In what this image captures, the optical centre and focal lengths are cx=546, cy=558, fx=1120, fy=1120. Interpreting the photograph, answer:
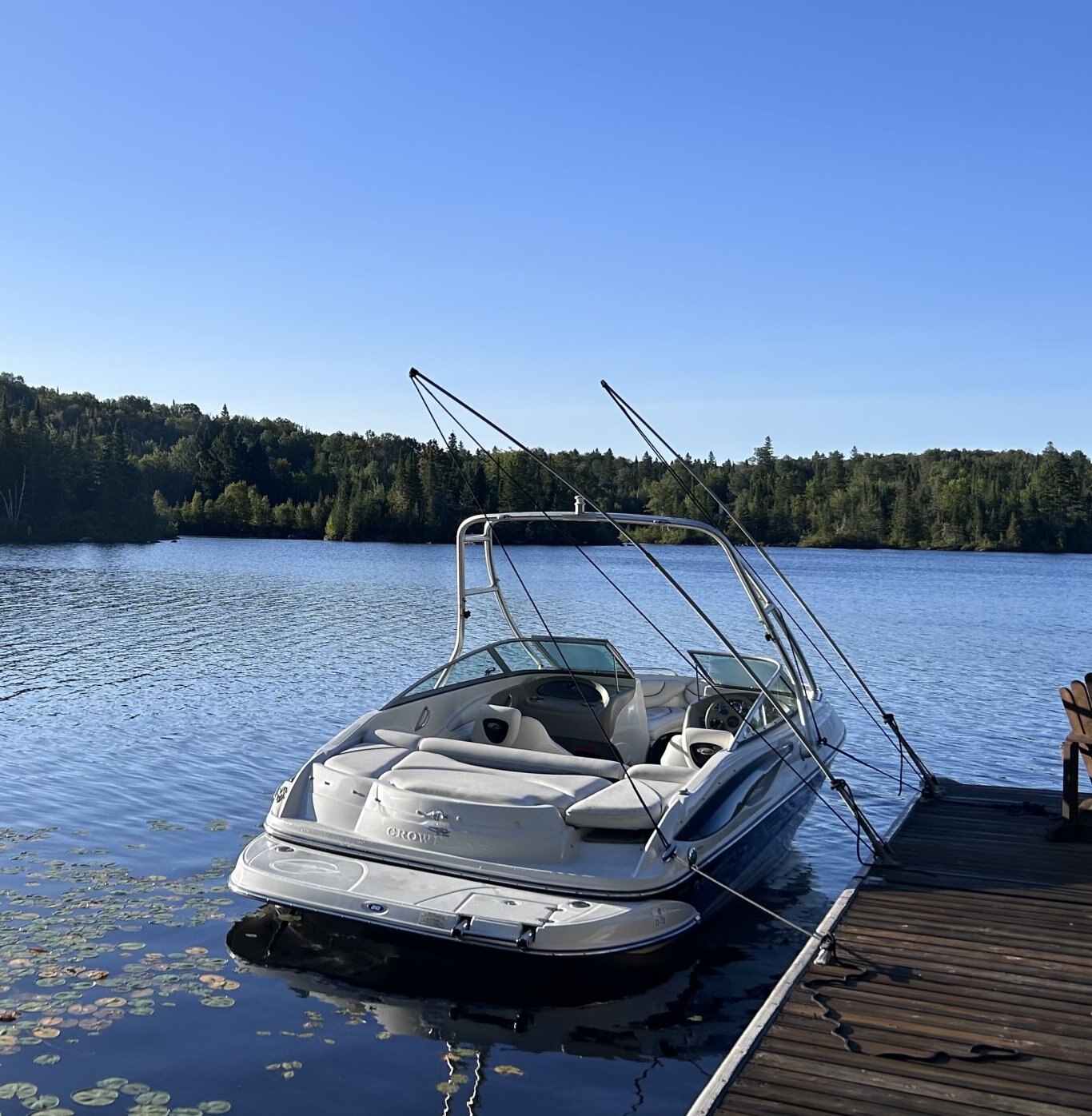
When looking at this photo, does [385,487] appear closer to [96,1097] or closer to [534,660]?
[534,660]

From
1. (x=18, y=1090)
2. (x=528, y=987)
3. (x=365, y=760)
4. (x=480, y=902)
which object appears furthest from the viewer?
(x=365, y=760)

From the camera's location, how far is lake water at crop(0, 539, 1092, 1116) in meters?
6.11

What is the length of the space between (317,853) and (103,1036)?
5.53ft

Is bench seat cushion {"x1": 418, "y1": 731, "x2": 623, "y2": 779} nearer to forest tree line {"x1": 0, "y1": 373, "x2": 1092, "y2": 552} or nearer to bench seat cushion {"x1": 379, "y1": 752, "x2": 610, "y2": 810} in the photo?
bench seat cushion {"x1": 379, "y1": 752, "x2": 610, "y2": 810}

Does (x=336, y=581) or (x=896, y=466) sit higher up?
(x=896, y=466)

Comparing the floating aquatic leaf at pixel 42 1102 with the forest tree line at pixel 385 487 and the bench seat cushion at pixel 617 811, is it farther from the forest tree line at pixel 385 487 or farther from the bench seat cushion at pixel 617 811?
the forest tree line at pixel 385 487

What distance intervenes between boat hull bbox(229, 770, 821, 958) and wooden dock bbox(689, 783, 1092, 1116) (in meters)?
0.84

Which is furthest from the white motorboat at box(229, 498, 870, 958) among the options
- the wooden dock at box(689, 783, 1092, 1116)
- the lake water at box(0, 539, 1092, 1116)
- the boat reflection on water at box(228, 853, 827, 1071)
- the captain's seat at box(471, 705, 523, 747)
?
the wooden dock at box(689, 783, 1092, 1116)

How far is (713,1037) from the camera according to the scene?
6812 mm

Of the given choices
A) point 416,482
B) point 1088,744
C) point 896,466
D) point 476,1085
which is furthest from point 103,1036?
point 896,466

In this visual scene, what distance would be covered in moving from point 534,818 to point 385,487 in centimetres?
12027

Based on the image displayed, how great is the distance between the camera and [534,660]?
36.3 ft

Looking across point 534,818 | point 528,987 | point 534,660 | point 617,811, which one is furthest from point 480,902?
point 534,660

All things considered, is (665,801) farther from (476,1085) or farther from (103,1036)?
(103,1036)
